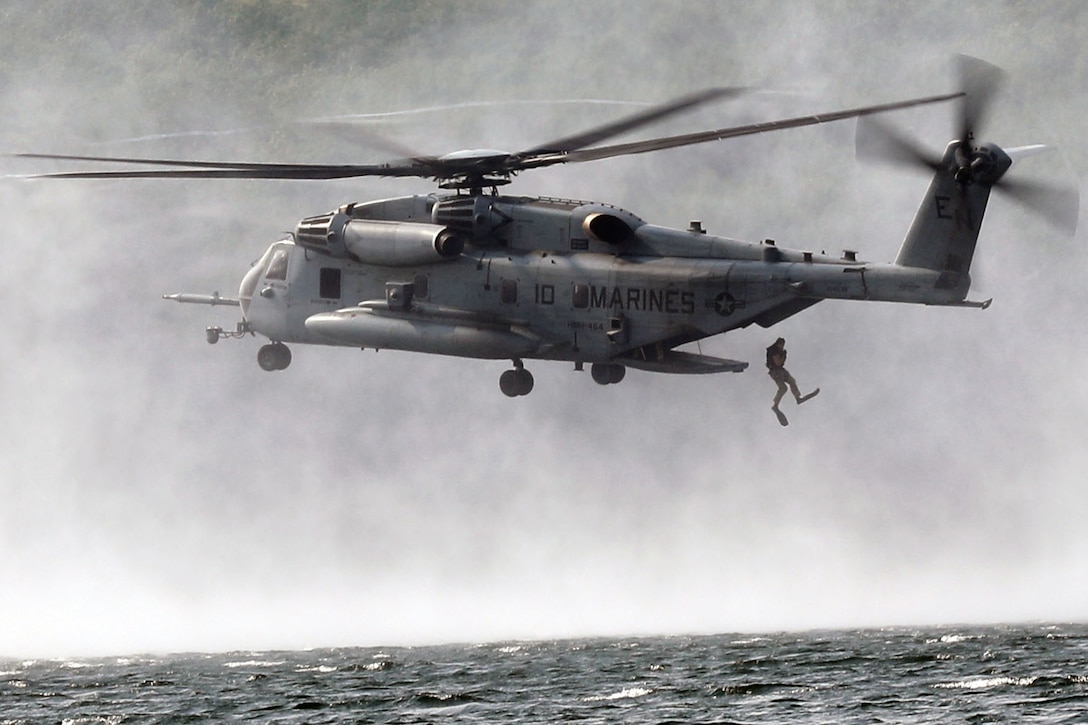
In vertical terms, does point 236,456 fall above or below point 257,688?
above

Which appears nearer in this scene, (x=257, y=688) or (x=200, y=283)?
(x=257, y=688)

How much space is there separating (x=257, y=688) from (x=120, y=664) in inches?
351

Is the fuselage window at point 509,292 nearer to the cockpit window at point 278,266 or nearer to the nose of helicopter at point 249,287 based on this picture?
the cockpit window at point 278,266

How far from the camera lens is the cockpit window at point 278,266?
4512 cm

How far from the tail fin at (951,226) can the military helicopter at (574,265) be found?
25 mm

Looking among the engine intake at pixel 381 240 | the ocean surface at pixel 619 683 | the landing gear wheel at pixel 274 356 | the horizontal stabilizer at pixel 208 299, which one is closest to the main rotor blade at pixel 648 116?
the engine intake at pixel 381 240

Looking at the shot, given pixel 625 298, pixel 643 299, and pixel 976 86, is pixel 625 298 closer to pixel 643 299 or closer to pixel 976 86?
pixel 643 299

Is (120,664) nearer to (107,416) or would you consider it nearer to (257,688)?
(257,688)

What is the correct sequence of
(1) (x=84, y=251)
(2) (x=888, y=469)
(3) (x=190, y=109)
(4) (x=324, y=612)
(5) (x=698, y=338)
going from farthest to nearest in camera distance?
1. (3) (x=190, y=109)
2. (1) (x=84, y=251)
3. (2) (x=888, y=469)
4. (4) (x=324, y=612)
5. (5) (x=698, y=338)

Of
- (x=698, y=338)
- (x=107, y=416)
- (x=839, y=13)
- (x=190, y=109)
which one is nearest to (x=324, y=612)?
(x=107, y=416)

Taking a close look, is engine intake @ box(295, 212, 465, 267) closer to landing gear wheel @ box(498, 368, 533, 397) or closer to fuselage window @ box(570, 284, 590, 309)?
fuselage window @ box(570, 284, 590, 309)

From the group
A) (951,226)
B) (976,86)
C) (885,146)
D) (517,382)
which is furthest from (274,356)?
(976,86)

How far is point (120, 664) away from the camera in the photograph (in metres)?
52.7

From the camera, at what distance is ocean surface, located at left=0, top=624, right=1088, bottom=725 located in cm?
3803
